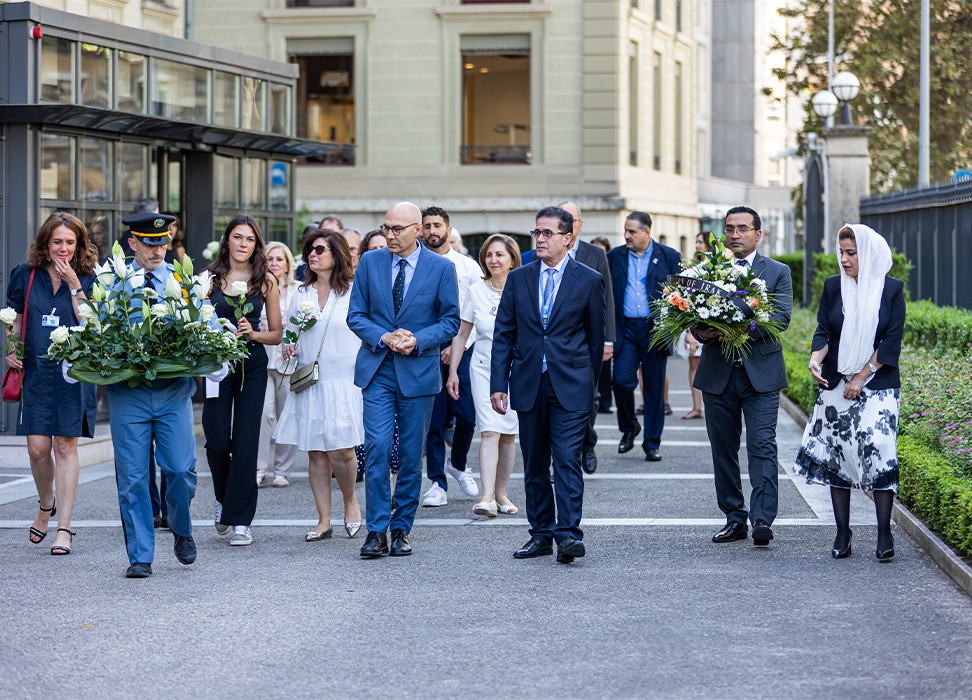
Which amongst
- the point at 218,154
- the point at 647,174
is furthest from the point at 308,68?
the point at 218,154

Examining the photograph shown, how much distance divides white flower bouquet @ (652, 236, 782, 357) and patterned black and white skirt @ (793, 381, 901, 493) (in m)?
0.56

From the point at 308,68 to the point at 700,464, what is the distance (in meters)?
23.1

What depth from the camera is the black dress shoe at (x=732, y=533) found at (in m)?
9.70

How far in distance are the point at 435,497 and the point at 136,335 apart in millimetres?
3373

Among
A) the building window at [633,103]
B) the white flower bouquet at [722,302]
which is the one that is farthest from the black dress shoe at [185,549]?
the building window at [633,103]

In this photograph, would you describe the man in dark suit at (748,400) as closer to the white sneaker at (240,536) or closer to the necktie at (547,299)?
the necktie at (547,299)

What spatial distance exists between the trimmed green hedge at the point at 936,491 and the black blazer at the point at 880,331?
69 centimetres

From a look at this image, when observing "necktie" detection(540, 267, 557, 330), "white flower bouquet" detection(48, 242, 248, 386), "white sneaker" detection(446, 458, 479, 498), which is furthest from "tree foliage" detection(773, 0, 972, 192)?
"white flower bouquet" detection(48, 242, 248, 386)

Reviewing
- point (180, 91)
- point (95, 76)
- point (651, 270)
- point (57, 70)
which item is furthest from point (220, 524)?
point (180, 91)

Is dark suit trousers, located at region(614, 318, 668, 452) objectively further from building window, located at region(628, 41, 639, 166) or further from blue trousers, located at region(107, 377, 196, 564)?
building window, located at region(628, 41, 639, 166)

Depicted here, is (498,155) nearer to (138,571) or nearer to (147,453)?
(147,453)

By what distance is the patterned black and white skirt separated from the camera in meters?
9.02

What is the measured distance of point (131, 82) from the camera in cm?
1552

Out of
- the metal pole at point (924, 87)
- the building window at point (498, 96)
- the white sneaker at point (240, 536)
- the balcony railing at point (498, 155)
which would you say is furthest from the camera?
the balcony railing at point (498, 155)
